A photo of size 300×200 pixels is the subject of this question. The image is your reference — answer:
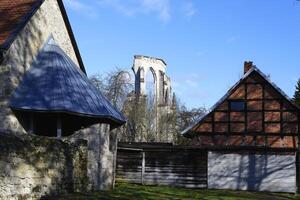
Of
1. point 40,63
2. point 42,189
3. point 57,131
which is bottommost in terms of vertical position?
point 42,189

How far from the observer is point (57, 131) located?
1867cm

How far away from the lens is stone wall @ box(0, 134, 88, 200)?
1145 centimetres

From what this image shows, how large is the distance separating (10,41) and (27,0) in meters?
4.25

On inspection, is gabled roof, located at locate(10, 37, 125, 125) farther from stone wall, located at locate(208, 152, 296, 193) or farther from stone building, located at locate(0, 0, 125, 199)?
stone wall, located at locate(208, 152, 296, 193)

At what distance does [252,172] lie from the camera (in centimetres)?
2522

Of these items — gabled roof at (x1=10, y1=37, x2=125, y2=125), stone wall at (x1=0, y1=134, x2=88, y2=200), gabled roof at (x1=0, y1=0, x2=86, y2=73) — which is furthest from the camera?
gabled roof at (x1=10, y1=37, x2=125, y2=125)

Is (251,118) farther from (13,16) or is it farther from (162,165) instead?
(13,16)

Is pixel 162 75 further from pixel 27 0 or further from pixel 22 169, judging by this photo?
pixel 22 169

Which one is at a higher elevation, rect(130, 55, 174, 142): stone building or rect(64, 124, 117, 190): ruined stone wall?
rect(130, 55, 174, 142): stone building

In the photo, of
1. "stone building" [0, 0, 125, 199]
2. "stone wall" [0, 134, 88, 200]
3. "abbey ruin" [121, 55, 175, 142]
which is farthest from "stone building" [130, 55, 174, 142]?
"stone wall" [0, 134, 88, 200]

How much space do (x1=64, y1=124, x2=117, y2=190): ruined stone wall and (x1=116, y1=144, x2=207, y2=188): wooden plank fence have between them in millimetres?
5744

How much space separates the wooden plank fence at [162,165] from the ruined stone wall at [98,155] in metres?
5.74

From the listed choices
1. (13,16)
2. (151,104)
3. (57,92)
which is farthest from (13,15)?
(151,104)

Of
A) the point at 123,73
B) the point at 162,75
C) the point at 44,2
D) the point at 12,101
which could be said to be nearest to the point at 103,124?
the point at 12,101
